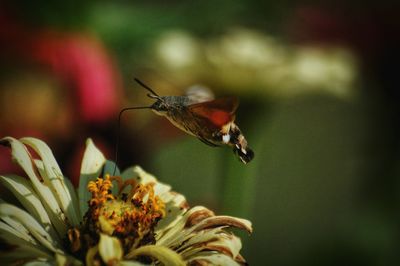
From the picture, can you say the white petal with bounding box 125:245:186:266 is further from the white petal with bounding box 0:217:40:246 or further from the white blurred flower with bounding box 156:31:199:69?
the white blurred flower with bounding box 156:31:199:69

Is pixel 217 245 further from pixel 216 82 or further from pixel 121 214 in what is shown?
pixel 216 82

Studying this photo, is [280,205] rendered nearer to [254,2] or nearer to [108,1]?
[254,2]

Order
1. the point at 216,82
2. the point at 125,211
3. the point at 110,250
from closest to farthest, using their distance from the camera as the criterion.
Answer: the point at 110,250 < the point at 125,211 < the point at 216,82

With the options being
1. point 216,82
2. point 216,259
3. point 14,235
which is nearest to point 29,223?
point 14,235

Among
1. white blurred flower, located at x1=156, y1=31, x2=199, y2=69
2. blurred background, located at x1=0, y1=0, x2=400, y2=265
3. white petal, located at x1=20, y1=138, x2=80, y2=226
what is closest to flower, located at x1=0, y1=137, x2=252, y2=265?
white petal, located at x1=20, y1=138, x2=80, y2=226

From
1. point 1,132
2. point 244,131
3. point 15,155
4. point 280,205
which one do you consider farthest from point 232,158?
point 280,205

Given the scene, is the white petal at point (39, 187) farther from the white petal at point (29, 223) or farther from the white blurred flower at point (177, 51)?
the white blurred flower at point (177, 51)
